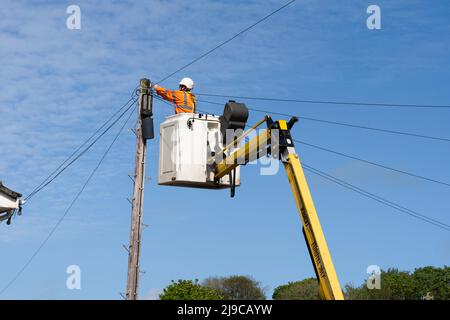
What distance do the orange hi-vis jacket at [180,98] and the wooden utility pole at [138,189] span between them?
17.9 inches

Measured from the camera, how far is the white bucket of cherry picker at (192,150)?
67.3ft

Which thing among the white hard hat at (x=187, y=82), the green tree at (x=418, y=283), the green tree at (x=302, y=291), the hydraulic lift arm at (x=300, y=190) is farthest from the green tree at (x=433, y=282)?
the hydraulic lift arm at (x=300, y=190)

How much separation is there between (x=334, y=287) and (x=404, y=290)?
76.8m

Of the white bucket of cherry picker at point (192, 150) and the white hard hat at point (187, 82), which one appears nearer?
the white bucket of cherry picker at point (192, 150)

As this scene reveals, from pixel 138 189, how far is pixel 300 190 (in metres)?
6.18

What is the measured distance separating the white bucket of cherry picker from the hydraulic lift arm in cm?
208

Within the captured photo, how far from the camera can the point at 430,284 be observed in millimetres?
92625

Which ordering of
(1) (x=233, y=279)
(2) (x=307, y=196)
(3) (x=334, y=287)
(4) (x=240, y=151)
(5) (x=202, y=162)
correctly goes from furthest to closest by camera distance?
(1) (x=233, y=279)
(5) (x=202, y=162)
(4) (x=240, y=151)
(2) (x=307, y=196)
(3) (x=334, y=287)

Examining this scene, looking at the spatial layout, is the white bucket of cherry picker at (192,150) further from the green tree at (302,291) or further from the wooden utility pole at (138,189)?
the green tree at (302,291)

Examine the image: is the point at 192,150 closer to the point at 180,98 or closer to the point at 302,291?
the point at 180,98
